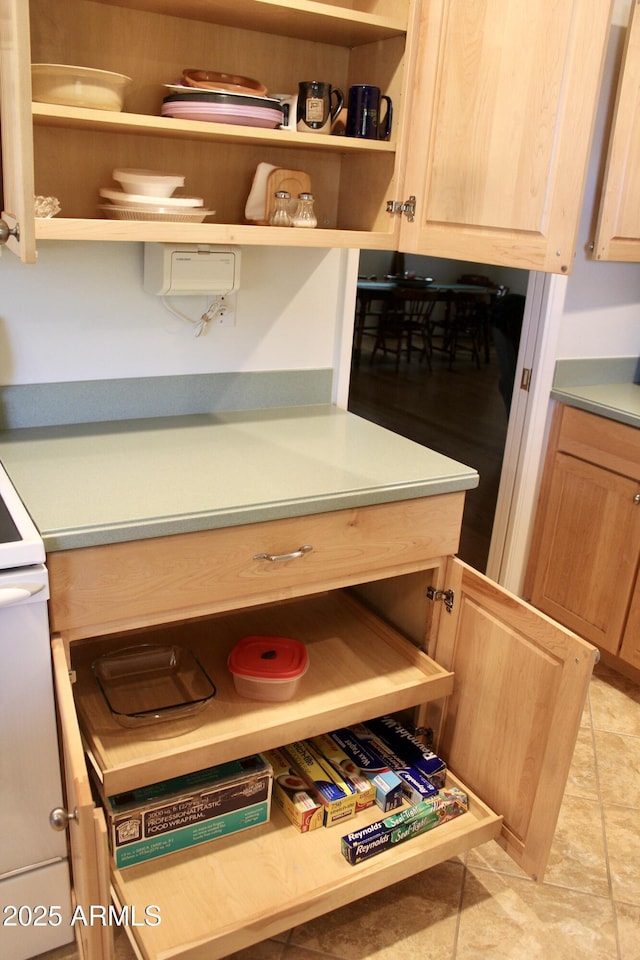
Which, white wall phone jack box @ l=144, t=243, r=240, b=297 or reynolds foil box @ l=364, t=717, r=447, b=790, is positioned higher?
white wall phone jack box @ l=144, t=243, r=240, b=297

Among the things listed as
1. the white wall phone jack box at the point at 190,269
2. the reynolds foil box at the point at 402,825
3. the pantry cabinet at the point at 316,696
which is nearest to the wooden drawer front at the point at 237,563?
the pantry cabinet at the point at 316,696

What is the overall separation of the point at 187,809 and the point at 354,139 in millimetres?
1443

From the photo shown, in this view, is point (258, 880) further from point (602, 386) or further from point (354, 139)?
point (602, 386)

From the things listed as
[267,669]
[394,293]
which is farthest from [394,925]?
[394,293]

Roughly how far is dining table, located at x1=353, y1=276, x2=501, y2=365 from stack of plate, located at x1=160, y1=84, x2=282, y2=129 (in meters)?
5.62

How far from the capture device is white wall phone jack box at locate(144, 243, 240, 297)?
5.87 feet

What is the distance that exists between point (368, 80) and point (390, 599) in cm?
125

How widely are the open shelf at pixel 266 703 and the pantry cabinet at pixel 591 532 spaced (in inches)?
39.1

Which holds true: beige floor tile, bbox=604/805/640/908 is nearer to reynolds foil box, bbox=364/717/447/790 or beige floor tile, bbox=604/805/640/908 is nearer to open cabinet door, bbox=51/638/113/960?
reynolds foil box, bbox=364/717/447/790

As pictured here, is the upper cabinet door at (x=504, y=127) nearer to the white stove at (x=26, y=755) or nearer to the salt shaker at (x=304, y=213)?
the salt shaker at (x=304, y=213)

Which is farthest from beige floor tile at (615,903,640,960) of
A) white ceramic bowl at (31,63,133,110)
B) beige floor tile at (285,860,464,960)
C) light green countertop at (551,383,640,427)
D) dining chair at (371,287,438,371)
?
dining chair at (371,287,438,371)

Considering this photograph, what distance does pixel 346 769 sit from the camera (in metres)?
1.81

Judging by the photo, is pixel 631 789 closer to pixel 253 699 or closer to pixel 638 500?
pixel 638 500

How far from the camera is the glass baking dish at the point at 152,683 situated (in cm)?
164
